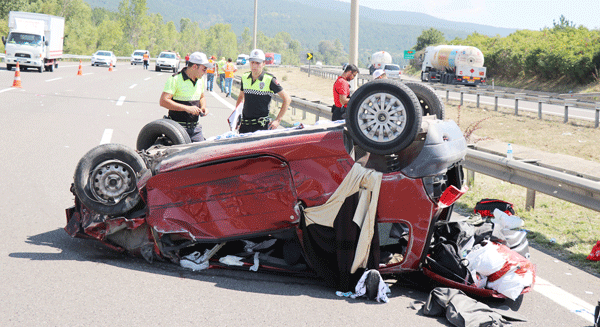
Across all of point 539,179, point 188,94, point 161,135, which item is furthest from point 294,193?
point 539,179

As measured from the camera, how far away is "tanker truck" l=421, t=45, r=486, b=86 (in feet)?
142

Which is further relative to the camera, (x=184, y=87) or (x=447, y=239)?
(x=184, y=87)

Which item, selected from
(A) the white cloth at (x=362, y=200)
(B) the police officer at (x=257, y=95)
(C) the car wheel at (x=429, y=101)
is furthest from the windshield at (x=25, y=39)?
(A) the white cloth at (x=362, y=200)

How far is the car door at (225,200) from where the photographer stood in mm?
4734

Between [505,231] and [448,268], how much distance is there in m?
0.92

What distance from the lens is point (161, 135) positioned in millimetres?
6016

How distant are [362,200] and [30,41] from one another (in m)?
34.5

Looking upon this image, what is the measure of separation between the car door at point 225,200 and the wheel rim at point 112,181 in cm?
30

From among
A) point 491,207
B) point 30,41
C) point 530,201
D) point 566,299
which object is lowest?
point 566,299

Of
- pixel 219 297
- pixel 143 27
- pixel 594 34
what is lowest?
pixel 219 297

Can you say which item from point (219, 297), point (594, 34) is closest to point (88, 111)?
point (219, 297)

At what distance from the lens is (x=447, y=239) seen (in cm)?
500

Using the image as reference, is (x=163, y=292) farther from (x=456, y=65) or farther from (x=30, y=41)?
(x=456, y=65)

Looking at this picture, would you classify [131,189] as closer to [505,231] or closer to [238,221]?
[238,221]
